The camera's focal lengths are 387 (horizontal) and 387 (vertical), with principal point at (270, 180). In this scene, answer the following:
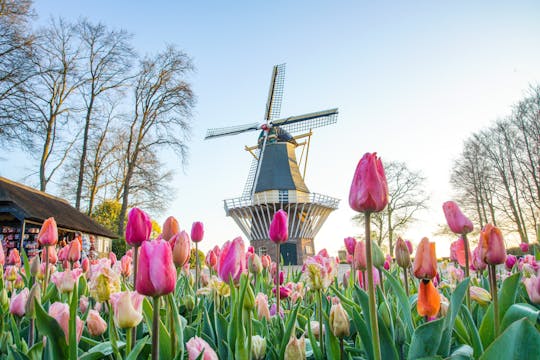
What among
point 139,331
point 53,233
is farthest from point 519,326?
point 53,233

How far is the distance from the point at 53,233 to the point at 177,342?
1440mm

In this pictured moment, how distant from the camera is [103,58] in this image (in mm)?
18828

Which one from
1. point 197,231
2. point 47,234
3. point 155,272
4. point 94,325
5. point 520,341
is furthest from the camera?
point 197,231

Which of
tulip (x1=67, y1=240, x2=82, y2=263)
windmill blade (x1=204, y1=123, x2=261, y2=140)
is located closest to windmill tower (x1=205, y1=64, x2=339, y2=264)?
windmill blade (x1=204, y1=123, x2=261, y2=140)

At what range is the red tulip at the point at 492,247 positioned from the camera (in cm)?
119

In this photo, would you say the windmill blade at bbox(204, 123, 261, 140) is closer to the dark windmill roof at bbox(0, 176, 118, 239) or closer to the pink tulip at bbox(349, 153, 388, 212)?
the dark windmill roof at bbox(0, 176, 118, 239)

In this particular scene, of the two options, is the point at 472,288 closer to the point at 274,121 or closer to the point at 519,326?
the point at 519,326

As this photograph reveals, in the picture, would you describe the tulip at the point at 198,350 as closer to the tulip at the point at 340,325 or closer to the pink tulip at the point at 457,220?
the tulip at the point at 340,325

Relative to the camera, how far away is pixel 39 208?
13148mm

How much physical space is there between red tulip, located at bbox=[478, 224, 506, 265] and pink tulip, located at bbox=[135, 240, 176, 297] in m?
0.95

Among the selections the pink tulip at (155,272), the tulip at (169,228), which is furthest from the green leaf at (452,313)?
the tulip at (169,228)

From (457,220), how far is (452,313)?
60 cm

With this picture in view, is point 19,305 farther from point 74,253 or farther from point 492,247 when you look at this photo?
point 492,247

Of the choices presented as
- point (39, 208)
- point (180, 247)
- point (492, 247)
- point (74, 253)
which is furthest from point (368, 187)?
point (39, 208)
